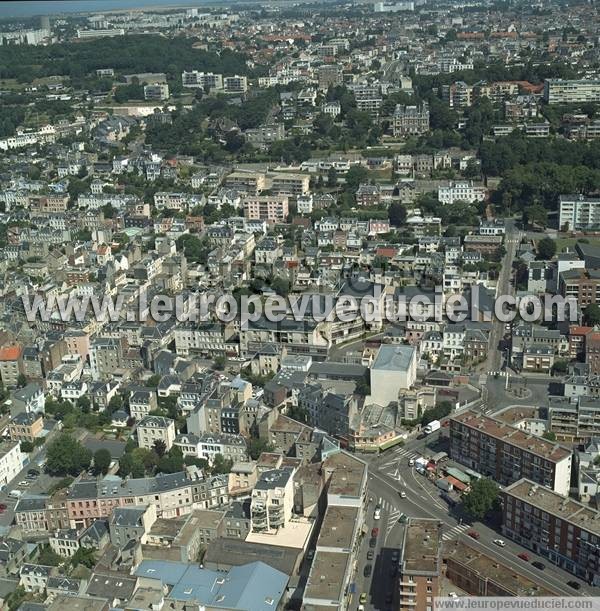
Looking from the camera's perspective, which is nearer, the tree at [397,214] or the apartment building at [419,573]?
the apartment building at [419,573]

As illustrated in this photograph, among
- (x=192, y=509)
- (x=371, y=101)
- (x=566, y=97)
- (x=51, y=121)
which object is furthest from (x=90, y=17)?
(x=192, y=509)

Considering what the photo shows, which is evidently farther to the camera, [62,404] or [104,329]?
[104,329]

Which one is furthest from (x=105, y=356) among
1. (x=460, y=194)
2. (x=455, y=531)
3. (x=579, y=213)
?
(x=579, y=213)

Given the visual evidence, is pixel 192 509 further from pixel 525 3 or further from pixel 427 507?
pixel 525 3

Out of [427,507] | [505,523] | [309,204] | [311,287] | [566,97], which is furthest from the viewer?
[566,97]

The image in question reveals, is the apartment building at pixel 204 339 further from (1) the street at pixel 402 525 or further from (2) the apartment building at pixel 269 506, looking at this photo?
(2) the apartment building at pixel 269 506

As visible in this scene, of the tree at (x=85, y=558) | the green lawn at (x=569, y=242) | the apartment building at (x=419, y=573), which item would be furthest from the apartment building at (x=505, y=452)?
the green lawn at (x=569, y=242)

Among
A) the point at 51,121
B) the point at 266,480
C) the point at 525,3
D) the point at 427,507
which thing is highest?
the point at 525,3
